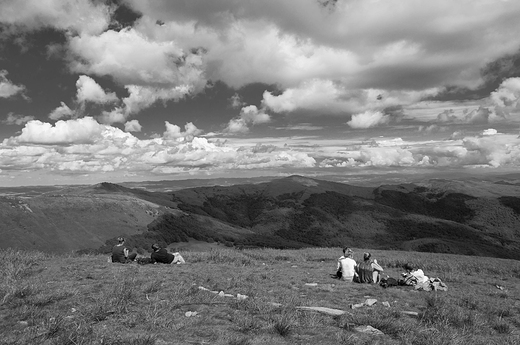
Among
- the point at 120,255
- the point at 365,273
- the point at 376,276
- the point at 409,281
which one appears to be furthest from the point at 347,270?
the point at 120,255

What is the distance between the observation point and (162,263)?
62.2ft

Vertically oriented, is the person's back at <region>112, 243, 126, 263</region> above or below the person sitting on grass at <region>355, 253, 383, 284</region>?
above

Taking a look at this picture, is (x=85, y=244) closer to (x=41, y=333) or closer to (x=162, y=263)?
(x=162, y=263)

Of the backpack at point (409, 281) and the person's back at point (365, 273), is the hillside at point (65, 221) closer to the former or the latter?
the person's back at point (365, 273)

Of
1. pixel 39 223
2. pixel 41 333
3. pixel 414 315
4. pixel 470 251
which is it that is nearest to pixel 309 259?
pixel 414 315

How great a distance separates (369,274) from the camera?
51.4 ft

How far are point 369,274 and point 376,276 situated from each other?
0.36 m

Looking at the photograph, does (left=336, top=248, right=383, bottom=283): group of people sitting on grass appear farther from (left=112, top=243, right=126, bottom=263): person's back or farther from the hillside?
the hillside

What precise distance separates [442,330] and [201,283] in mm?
7980

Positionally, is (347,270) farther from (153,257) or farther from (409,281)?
(153,257)

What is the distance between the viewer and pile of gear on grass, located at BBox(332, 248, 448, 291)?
1445cm

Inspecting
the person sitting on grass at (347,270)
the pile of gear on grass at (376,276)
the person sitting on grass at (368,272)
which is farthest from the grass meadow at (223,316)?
the person sitting on grass at (347,270)

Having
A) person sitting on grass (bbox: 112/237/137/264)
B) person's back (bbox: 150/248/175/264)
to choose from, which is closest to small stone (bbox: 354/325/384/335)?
person's back (bbox: 150/248/175/264)

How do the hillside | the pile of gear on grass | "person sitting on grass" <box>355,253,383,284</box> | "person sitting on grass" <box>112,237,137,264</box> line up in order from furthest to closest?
1. the hillside
2. "person sitting on grass" <box>112,237,137,264</box>
3. "person sitting on grass" <box>355,253,383,284</box>
4. the pile of gear on grass
